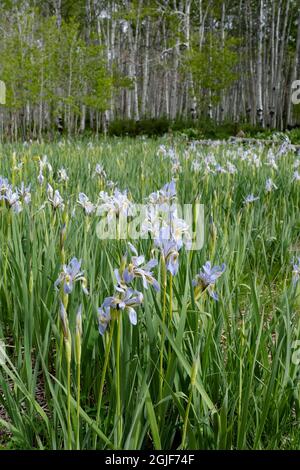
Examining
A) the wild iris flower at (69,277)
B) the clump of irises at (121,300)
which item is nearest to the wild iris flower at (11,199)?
the wild iris flower at (69,277)

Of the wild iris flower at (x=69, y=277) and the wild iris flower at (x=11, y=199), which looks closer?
the wild iris flower at (x=69, y=277)

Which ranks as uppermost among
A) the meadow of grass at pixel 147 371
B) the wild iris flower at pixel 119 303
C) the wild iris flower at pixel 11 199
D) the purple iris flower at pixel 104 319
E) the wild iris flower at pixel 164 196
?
the wild iris flower at pixel 164 196

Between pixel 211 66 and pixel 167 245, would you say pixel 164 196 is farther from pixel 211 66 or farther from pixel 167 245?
pixel 211 66

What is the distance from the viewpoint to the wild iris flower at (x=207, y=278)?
116 centimetres

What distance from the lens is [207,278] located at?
1185 mm

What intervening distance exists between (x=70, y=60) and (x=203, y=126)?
4.33 meters

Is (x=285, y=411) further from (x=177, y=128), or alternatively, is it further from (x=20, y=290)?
(x=177, y=128)

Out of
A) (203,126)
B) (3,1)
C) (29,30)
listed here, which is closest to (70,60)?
(29,30)

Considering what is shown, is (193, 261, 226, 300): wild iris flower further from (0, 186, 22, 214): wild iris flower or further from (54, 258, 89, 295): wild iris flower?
(0, 186, 22, 214): wild iris flower

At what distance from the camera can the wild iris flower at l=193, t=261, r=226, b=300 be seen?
3.80 ft

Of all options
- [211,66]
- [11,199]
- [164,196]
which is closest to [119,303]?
[164,196]

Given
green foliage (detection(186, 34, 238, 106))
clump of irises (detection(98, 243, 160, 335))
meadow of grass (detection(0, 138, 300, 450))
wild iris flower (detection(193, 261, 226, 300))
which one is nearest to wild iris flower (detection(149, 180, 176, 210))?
meadow of grass (detection(0, 138, 300, 450))

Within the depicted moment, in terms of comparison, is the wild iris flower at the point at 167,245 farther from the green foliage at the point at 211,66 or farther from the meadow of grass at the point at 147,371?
the green foliage at the point at 211,66
